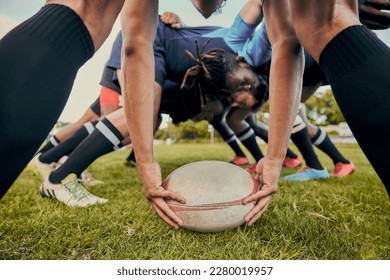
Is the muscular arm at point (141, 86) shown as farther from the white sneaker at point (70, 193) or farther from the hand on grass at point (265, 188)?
the white sneaker at point (70, 193)

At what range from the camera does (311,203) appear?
1.21 meters

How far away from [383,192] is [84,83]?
1237 mm

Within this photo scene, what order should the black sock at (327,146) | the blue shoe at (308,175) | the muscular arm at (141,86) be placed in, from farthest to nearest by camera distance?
the black sock at (327,146) → the blue shoe at (308,175) → the muscular arm at (141,86)

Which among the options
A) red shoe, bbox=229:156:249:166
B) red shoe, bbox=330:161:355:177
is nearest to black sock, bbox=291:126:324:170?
red shoe, bbox=330:161:355:177

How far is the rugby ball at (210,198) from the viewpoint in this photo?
0.86m

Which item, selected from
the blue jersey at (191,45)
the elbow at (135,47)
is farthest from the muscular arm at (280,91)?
the blue jersey at (191,45)

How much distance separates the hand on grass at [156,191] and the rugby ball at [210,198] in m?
0.02

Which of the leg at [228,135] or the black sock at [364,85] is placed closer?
the black sock at [364,85]

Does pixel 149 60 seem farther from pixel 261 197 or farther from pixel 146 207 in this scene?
pixel 146 207

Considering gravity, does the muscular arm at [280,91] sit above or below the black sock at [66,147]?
above

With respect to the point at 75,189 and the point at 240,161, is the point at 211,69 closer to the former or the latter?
the point at 75,189

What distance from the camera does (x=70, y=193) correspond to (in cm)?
131
